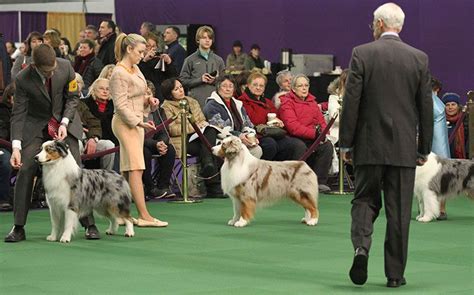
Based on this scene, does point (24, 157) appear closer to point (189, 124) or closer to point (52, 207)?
point (52, 207)

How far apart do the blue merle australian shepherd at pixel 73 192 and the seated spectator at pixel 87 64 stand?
16.1 ft

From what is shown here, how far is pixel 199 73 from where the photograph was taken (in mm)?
14898

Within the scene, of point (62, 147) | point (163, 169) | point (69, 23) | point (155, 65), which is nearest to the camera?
point (62, 147)

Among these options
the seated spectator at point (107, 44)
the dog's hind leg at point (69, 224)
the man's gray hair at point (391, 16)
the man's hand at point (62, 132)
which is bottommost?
the dog's hind leg at point (69, 224)

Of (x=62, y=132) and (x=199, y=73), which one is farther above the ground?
(x=199, y=73)

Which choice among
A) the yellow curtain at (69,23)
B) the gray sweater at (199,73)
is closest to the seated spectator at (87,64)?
the gray sweater at (199,73)

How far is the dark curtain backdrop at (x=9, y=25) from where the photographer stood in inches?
1151

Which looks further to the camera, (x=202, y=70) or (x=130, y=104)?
(x=202, y=70)

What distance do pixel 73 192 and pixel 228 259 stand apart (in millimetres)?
1679

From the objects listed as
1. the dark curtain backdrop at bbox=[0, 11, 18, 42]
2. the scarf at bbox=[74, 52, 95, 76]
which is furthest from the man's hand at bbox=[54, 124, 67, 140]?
the dark curtain backdrop at bbox=[0, 11, 18, 42]

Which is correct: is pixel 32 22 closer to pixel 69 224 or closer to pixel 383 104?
pixel 69 224

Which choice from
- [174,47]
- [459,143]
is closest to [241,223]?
[459,143]

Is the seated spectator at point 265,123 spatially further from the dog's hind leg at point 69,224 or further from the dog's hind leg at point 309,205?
the dog's hind leg at point 69,224

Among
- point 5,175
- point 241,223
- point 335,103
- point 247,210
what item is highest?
point 335,103
